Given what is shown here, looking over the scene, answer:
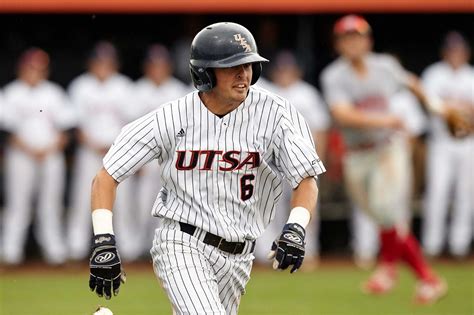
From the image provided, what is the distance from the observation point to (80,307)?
9.02 m

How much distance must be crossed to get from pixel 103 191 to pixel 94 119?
695 cm

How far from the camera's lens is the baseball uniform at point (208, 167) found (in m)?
5.37

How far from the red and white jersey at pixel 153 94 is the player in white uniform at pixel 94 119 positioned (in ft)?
0.33

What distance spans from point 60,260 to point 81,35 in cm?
301

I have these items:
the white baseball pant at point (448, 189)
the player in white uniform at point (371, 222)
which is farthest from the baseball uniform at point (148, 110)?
the white baseball pant at point (448, 189)

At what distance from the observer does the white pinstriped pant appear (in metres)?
5.24

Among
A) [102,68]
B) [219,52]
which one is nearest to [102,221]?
[219,52]

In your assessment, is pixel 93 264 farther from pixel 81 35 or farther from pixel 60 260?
pixel 81 35

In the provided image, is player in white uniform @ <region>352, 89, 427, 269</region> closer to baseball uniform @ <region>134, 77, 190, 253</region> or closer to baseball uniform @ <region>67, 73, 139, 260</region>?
baseball uniform @ <region>134, 77, 190, 253</region>

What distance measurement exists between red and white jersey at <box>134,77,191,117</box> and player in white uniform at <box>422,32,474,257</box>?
2676 millimetres

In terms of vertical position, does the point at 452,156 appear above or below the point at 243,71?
below

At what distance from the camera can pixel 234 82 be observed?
5.36 metres

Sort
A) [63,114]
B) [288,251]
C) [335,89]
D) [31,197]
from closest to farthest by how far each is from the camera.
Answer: [288,251]
[335,89]
[63,114]
[31,197]

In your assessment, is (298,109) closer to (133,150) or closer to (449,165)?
(449,165)
